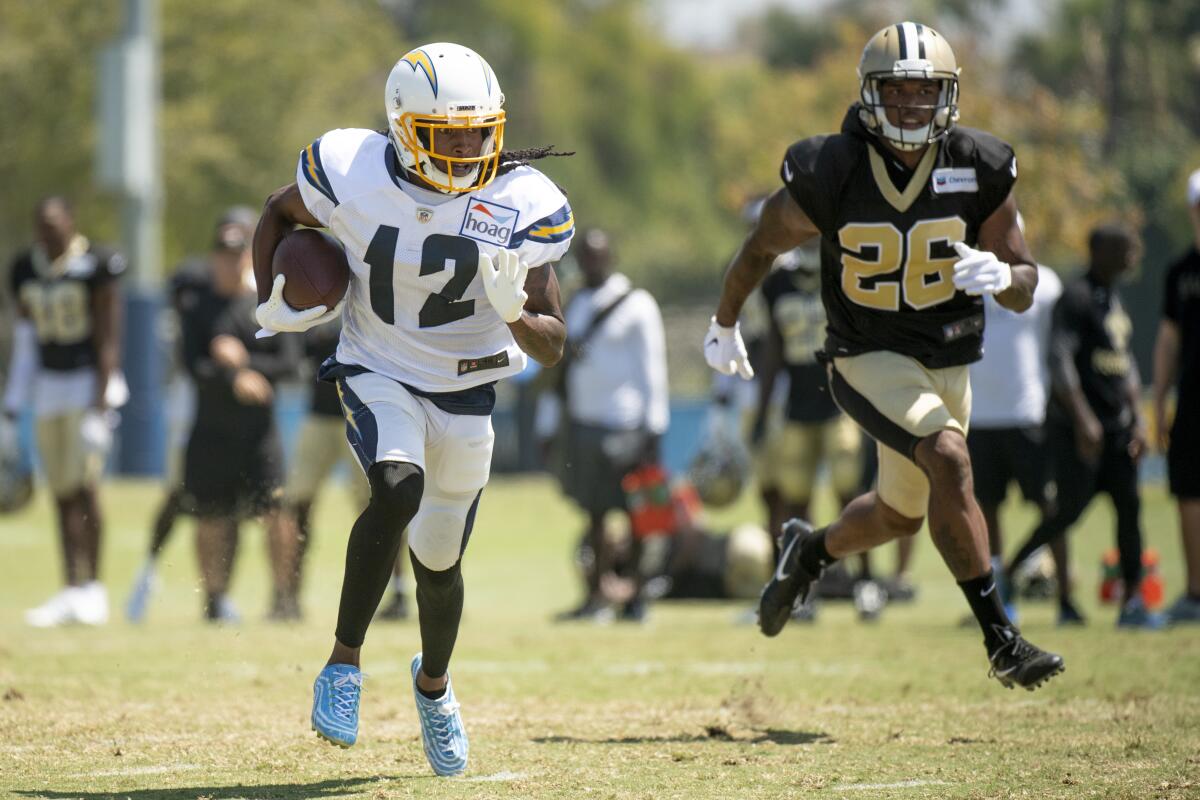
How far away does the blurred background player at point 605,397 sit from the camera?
1017 cm

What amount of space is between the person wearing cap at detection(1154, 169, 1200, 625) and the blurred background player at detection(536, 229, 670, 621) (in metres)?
2.87

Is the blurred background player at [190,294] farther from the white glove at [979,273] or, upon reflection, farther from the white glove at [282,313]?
the white glove at [979,273]

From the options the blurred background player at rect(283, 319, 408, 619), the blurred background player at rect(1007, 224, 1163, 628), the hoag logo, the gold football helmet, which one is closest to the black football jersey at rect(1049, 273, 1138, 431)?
the blurred background player at rect(1007, 224, 1163, 628)

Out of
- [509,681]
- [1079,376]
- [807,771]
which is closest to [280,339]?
[509,681]

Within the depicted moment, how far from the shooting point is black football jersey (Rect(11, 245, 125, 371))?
31.7 ft

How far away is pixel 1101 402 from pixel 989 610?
12.2 feet

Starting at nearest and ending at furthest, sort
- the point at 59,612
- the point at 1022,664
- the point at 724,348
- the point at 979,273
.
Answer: the point at 1022,664 < the point at 979,273 < the point at 724,348 < the point at 59,612

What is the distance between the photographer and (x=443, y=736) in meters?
4.93

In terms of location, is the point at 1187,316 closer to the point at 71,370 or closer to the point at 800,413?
the point at 800,413

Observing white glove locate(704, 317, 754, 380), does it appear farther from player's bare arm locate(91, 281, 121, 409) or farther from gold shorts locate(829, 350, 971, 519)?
player's bare arm locate(91, 281, 121, 409)

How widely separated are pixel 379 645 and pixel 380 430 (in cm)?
352

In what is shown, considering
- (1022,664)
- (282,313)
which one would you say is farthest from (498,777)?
(1022,664)

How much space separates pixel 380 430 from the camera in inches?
193

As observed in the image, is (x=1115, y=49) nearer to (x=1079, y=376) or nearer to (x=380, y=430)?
(x=1079, y=376)
